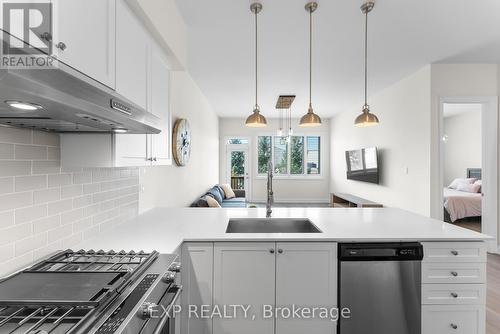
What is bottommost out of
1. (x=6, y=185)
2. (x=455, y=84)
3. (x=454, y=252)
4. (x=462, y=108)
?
(x=454, y=252)

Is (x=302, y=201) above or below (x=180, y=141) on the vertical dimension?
below

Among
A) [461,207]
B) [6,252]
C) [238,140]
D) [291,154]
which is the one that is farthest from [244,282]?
[291,154]

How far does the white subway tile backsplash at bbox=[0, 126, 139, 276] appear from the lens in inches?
41.9

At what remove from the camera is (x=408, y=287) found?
1.63 meters

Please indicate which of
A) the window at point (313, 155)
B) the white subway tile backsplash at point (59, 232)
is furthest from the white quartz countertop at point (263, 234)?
the window at point (313, 155)

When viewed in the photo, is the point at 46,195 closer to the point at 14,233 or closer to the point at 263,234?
the point at 14,233

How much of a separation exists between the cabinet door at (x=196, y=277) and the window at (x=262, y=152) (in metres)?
6.71

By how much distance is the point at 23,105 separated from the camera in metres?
0.77

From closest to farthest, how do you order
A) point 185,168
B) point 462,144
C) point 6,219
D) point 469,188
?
point 6,219 < point 185,168 < point 469,188 < point 462,144

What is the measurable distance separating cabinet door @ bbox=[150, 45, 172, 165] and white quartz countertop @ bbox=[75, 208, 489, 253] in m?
0.52

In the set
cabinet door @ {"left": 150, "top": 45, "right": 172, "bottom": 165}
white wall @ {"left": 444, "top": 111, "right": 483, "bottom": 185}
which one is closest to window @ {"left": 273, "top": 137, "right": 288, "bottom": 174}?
white wall @ {"left": 444, "top": 111, "right": 483, "bottom": 185}

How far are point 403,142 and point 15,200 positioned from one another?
4953mm

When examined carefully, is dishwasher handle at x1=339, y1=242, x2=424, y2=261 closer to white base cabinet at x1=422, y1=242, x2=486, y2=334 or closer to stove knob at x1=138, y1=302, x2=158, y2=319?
white base cabinet at x1=422, y1=242, x2=486, y2=334

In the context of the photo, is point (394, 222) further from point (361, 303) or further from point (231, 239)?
point (231, 239)
